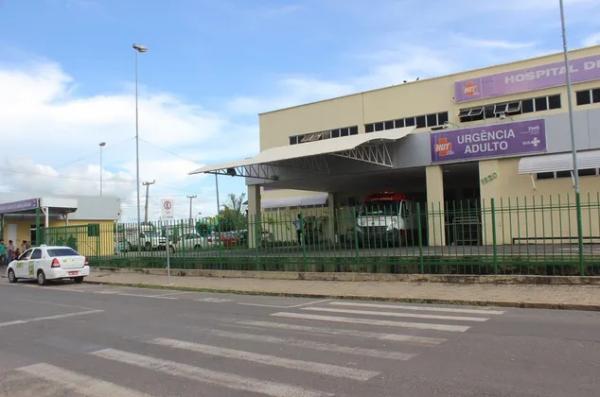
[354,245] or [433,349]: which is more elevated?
[354,245]

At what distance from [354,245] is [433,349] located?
9.85m

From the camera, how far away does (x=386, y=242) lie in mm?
17062

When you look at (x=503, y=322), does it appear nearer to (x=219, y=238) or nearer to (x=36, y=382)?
(x=36, y=382)

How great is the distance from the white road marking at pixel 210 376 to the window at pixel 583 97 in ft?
82.6

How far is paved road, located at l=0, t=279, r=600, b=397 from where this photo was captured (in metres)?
5.97

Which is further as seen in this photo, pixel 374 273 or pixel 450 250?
pixel 374 273

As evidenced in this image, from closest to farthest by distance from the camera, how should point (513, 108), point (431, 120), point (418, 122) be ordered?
1. point (513, 108)
2. point (431, 120)
3. point (418, 122)

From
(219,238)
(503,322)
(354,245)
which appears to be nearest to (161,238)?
(219,238)

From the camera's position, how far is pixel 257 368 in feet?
22.4

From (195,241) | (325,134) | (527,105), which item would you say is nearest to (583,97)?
(527,105)

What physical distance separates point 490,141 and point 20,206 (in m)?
26.8

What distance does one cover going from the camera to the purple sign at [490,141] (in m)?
23.8

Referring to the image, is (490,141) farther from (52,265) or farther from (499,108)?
(52,265)

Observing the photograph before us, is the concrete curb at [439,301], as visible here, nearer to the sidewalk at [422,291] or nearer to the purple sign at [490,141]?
the sidewalk at [422,291]
